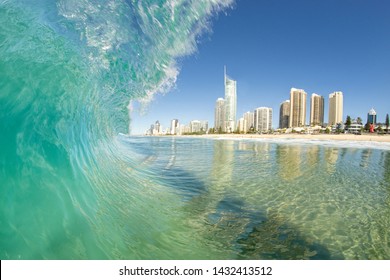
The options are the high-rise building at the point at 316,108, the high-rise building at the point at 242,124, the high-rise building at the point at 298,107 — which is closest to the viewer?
the high-rise building at the point at 298,107

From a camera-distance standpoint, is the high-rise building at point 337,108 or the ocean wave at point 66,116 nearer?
the ocean wave at point 66,116

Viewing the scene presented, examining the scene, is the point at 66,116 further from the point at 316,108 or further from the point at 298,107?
the point at 316,108

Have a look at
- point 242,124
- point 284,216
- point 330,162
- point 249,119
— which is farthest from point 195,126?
point 284,216

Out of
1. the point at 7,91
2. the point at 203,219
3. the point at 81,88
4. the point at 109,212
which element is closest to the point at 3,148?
the point at 7,91

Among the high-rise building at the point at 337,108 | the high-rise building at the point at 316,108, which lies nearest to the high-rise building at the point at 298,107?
the high-rise building at the point at 316,108

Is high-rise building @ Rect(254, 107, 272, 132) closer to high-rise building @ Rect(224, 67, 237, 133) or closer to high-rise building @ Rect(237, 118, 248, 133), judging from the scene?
high-rise building @ Rect(237, 118, 248, 133)

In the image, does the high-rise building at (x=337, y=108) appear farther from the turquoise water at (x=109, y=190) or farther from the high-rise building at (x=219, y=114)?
the turquoise water at (x=109, y=190)
